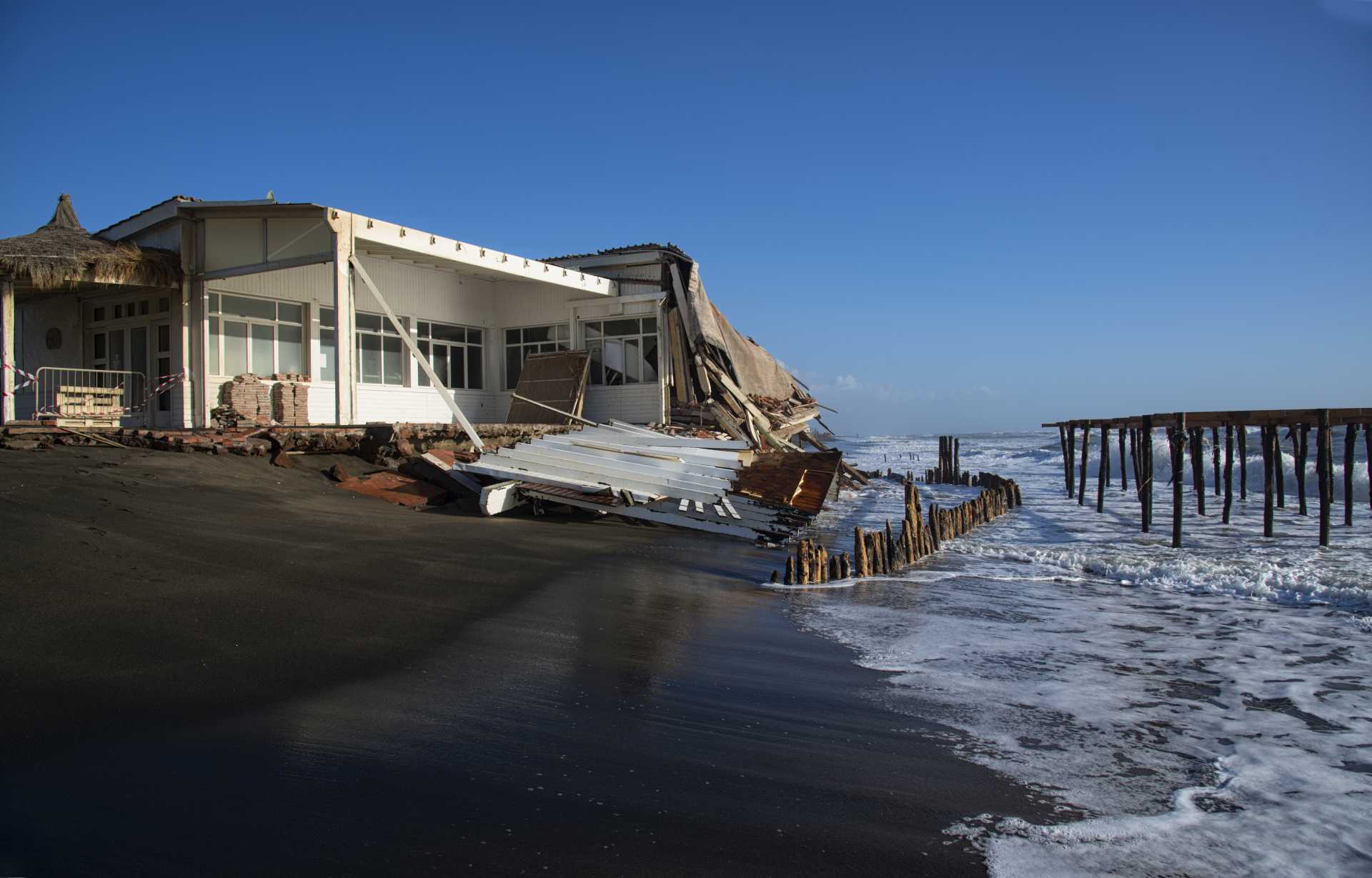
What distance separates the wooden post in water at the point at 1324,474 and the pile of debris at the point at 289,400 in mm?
18040

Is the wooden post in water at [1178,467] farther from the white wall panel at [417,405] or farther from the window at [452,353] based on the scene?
the window at [452,353]

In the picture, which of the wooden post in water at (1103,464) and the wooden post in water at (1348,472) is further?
the wooden post in water at (1103,464)

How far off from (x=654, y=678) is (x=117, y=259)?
535 inches

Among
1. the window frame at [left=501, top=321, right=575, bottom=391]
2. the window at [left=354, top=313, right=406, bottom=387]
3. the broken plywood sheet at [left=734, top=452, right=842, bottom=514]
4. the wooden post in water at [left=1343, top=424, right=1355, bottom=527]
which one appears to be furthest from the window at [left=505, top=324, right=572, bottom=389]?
the wooden post in water at [left=1343, top=424, right=1355, bottom=527]

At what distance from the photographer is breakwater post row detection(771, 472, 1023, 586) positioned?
346 inches

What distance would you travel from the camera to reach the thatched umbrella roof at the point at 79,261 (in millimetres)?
12625

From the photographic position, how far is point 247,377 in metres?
14.9

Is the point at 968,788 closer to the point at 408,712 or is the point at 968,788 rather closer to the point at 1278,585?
the point at 408,712

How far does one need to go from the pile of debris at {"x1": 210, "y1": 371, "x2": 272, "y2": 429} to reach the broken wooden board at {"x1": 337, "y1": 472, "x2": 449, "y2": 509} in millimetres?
3901

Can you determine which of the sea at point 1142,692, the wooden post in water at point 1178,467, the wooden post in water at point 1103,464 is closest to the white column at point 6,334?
the sea at point 1142,692

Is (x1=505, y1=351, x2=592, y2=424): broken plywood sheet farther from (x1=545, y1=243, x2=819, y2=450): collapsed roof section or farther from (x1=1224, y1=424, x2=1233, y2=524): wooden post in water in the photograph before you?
(x1=1224, y1=424, x2=1233, y2=524): wooden post in water

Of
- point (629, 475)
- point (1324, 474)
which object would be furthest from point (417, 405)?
point (1324, 474)

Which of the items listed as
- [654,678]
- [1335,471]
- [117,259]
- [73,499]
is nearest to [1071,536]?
[654,678]

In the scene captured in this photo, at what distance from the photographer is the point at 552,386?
19.0 metres
